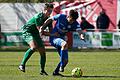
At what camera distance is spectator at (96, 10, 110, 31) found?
32.1 meters

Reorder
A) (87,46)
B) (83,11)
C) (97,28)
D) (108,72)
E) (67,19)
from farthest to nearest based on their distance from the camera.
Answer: (83,11) < (97,28) < (87,46) < (108,72) < (67,19)

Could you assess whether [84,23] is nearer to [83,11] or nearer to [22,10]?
[83,11]

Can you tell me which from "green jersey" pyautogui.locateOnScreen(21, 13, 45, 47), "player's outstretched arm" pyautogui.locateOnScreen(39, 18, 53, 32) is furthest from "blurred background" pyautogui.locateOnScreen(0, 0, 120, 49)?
"player's outstretched arm" pyautogui.locateOnScreen(39, 18, 53, 32)

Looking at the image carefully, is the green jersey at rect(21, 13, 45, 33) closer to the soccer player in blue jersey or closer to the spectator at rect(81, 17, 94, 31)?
the soccer player in blue jersey

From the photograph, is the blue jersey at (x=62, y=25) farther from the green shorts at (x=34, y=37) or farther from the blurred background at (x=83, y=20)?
the blurred background at (x=83, y=20)

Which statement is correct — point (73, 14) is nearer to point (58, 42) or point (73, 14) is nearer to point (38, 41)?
point (58, 42)

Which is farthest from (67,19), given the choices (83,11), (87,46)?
(83,11)

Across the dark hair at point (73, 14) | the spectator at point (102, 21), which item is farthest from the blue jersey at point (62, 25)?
the spectator at point (102, 21)

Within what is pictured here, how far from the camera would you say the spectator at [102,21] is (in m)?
32.1

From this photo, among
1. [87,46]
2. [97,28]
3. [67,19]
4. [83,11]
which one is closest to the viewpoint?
[67,19]

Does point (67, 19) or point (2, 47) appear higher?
point (67, 19)

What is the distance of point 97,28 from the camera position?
108ft

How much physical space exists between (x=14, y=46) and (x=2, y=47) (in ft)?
2.65

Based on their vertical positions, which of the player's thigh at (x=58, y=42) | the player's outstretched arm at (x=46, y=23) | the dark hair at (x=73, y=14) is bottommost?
the player's thigh at (x=58, y=42)
